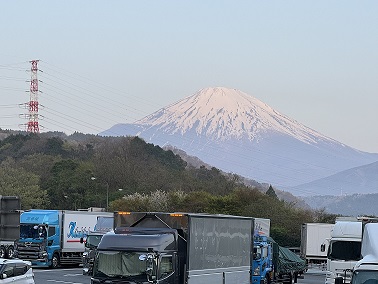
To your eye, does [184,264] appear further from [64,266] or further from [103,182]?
[103,182]

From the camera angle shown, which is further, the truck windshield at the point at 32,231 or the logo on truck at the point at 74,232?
the logo on truck at the point at 74,232

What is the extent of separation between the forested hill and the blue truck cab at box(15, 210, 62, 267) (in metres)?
34.2

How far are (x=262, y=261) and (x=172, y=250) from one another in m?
13.5

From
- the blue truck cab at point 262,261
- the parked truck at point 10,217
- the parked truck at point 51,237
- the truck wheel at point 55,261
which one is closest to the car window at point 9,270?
the parked truck at point 10,217

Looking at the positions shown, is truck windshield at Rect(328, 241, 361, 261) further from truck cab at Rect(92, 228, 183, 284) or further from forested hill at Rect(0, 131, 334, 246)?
forested hill at Rect(0, 131, 334, 246)

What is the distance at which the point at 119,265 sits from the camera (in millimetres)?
22000

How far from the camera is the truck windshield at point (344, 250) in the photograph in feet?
106

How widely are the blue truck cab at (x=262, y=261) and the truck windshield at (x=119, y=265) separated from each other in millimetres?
13354

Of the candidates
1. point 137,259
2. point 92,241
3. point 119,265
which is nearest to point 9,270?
point 119,265

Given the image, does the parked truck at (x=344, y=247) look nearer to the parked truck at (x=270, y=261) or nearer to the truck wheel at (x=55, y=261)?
the parked truck at (x=270, y=261)

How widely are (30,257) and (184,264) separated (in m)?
27.1

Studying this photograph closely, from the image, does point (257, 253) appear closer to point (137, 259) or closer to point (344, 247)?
point (344, 247)

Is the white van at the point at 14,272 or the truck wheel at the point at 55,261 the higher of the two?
the white van at the point at 14,272

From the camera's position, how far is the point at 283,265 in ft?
133
